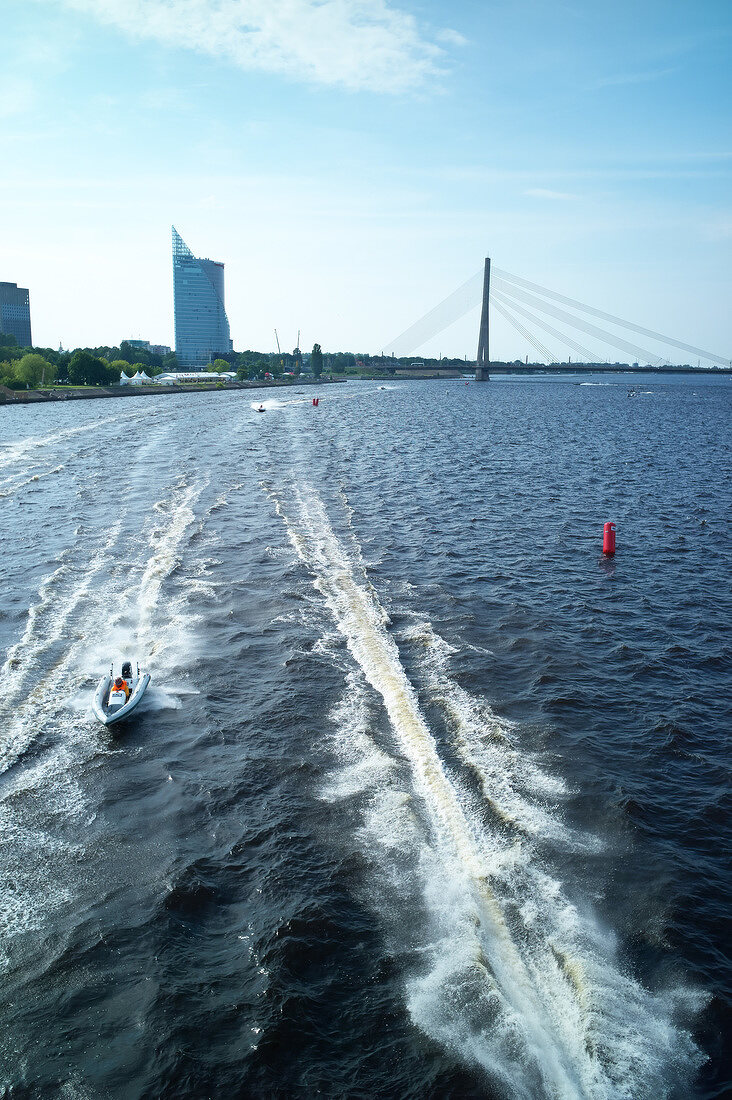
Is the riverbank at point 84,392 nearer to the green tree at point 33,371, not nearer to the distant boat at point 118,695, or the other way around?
the green tree at point 33,371

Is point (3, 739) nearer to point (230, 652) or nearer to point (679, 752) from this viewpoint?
point (230, 652)

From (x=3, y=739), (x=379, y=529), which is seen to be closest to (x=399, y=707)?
(x=3, y=739)

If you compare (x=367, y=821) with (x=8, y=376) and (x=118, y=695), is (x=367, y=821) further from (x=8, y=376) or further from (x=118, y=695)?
(x=8, y=376)

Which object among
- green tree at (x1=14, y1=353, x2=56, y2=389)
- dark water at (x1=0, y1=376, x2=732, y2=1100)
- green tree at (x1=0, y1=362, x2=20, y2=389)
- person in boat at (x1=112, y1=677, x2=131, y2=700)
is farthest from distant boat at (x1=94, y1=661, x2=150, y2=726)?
green tree at (x1=14, y1=353, x2=56, y2=389)

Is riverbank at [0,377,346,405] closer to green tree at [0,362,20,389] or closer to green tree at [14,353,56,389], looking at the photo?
green tree at [0,362,20,389]

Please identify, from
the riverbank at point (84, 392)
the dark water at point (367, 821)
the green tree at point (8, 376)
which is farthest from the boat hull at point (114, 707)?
the green tree at point (8, 376)

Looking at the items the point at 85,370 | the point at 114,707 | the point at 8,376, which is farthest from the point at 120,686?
the point at 85,370
